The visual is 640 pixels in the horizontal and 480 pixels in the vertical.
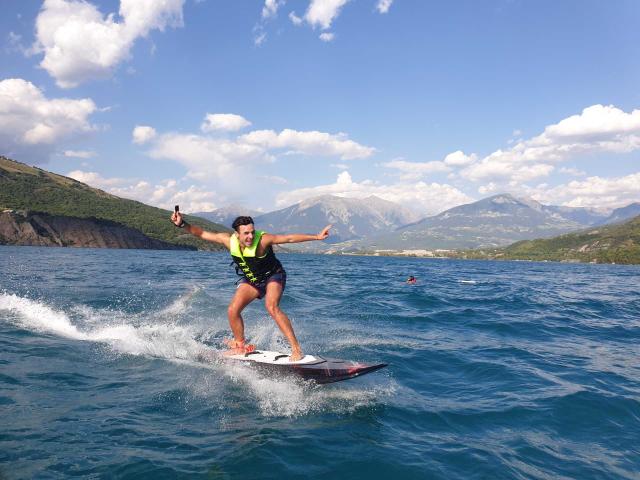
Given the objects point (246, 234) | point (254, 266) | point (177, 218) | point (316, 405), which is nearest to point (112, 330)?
point (177, 218)

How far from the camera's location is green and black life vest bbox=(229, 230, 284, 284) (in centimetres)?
964

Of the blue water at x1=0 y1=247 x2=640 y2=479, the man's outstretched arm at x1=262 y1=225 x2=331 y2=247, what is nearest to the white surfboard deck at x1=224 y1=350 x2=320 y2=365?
the blue water at x1=0 y1=247 x2=640 y2=479

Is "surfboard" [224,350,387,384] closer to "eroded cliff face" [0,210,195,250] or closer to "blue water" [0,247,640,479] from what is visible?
"blue water" [0,247,640,479]

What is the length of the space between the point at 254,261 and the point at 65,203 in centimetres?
16566

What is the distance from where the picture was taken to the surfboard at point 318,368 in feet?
28.1

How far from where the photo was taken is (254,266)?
9789 mm

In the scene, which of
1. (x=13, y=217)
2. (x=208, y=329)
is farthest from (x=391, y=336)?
(x=13, y=217)

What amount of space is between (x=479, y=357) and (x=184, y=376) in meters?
8.03

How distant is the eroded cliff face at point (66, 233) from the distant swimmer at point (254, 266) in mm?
124007

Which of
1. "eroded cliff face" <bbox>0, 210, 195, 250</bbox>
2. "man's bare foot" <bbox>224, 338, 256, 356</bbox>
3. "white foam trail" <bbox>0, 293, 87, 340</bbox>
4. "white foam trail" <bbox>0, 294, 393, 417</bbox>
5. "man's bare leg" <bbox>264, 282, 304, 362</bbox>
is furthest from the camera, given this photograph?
"eroded cliff face" <bbox>0, 210, 195, 250</bbox>

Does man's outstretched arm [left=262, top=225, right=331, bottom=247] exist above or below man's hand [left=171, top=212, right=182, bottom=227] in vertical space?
below

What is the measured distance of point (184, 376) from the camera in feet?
29.7

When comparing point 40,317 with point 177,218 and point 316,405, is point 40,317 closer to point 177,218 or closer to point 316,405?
point 177,218

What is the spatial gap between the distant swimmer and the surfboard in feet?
1.06
